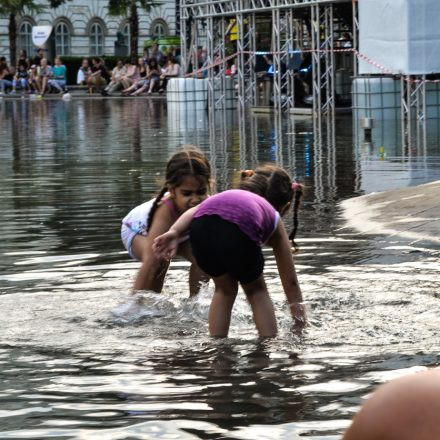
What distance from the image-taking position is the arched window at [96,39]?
7025 centimetres

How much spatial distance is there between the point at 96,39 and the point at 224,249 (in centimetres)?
6621

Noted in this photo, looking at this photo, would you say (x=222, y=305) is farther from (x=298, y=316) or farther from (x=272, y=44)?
(x=272, y=44)

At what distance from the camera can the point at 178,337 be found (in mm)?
6113

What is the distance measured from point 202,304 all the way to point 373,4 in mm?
21002

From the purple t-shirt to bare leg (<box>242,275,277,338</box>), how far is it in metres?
0.24

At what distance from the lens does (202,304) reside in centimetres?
687

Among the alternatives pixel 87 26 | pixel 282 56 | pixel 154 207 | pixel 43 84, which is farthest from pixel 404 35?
pixel 87 26

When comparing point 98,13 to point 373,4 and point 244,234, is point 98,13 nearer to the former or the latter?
point 373,4

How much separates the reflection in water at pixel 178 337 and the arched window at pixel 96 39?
188 ft

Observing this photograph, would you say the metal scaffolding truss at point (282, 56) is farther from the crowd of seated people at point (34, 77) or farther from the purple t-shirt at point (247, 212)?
the purple t-shirt at point (247, 212)

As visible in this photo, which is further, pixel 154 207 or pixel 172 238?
pixel 154 207

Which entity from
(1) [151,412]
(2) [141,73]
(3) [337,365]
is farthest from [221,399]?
(2) [141,73]

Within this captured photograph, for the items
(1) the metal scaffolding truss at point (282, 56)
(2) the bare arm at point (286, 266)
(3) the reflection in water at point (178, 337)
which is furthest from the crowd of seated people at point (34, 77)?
(2) the bare arm at point (286, 266)

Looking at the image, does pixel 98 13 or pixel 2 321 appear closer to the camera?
pixel 2 321
